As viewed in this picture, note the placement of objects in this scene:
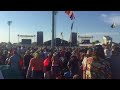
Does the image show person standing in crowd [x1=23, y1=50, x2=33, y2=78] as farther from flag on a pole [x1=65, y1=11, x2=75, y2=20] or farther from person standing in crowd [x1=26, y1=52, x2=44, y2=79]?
flag on a pole [x1=65, y1=11, x2=75, y2=20]

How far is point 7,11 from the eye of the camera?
712 centimetres

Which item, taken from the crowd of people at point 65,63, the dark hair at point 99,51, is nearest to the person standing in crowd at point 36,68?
the crowd of people at point 65,63

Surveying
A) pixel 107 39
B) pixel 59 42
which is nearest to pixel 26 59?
pixel 59 42

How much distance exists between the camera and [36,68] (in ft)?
27.3

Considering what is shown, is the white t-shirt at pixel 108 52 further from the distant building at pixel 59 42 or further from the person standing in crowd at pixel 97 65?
the distant building at pixel 59 42

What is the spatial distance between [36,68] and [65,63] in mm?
641

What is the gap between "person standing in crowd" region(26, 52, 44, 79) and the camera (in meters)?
7.67

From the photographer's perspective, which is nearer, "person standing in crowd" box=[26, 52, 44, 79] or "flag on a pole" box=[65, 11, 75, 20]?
"flag on a pole" box=[65, 11, 75, 20]

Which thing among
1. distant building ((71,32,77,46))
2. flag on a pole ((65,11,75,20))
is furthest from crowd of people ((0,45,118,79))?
flag on a pole ((65,11,75,20))
